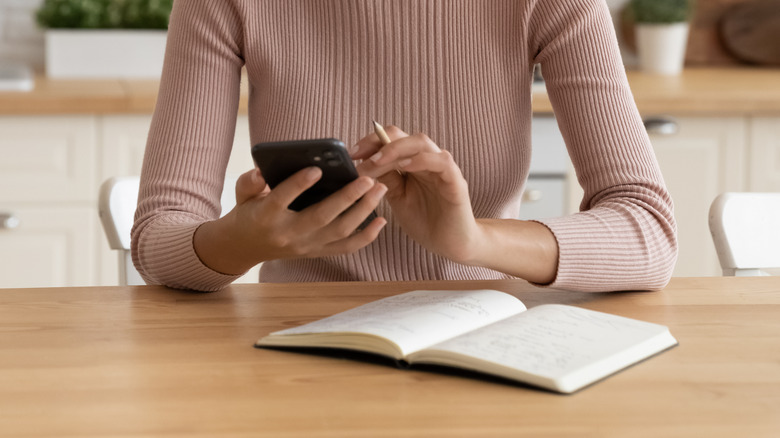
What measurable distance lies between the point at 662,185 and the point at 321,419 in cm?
63

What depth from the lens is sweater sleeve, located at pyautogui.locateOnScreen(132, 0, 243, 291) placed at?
1120 mm

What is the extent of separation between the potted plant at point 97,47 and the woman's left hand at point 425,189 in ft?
5.64

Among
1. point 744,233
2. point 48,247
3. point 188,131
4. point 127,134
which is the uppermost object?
point 188,131

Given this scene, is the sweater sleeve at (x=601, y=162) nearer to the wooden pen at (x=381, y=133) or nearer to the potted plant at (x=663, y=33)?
the wooden pen at (x=381, y=133)

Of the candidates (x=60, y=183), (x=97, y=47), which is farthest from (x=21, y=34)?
(x=60, y=183)

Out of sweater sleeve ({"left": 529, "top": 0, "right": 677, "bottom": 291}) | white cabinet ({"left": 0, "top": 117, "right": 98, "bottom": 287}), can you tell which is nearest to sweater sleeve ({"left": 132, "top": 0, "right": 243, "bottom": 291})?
sweater sleeve ({"left": 529, "top": 0, "right": 677, "bottom": 291})

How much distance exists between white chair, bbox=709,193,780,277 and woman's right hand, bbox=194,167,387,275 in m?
0.64

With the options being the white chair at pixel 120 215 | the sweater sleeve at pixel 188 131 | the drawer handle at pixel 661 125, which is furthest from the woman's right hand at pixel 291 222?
the drawer handle at pixel 661 125

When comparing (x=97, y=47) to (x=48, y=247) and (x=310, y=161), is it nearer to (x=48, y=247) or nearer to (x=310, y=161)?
(x=48, y=247)

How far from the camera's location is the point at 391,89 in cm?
127

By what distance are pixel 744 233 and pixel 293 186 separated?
769mm

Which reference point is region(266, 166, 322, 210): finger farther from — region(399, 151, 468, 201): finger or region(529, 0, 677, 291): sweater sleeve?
region(529, 0, 677, 291): sweater sleeve

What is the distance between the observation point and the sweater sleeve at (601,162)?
3.37 feet

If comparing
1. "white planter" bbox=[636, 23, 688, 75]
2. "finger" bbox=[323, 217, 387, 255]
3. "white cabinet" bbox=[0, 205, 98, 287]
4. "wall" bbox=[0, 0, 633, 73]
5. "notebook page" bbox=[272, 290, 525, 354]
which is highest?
"finger" bbox=[323, 217, 387, 255]
